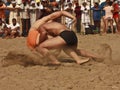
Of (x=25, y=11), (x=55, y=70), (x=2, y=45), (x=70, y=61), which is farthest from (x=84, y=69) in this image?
(x=25, y=11)

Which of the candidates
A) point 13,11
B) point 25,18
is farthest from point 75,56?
point 13,11

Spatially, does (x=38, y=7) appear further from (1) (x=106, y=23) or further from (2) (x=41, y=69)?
(2) (x=41, y=69)

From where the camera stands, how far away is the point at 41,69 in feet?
27.0

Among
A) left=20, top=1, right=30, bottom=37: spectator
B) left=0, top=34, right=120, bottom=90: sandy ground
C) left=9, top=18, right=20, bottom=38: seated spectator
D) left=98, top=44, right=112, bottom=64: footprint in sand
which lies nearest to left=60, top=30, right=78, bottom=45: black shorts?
left=0, top=34, right=120, bottom=90: sandy ground

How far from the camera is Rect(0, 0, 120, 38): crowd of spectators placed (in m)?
16.3

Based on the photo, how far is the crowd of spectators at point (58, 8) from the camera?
53.5 ft

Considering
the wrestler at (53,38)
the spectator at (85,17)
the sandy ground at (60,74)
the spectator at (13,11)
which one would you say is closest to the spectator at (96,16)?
the spectator at (85,17)

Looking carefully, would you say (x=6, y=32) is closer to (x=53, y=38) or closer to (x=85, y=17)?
(x=85, y=17)

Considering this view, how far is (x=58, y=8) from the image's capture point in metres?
16.7

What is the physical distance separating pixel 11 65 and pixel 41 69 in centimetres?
81

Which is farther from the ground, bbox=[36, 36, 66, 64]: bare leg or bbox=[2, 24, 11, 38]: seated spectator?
bbox=[36, 36, 66, 64]: bare leg

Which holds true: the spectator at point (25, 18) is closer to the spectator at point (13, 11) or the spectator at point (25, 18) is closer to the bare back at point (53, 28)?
the spectator at point (13, 11)

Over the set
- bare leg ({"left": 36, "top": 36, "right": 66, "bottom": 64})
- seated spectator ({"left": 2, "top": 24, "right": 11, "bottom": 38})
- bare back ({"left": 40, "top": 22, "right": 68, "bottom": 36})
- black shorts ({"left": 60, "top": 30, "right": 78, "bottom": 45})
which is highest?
bare back ({"left": 40, "top": 22, "right": 68, "bottom": 36})

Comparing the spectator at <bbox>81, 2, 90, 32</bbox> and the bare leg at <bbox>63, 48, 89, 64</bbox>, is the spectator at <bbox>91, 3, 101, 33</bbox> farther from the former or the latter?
the bare leg at <bbox>63, 48, 89, 64</bbox>
